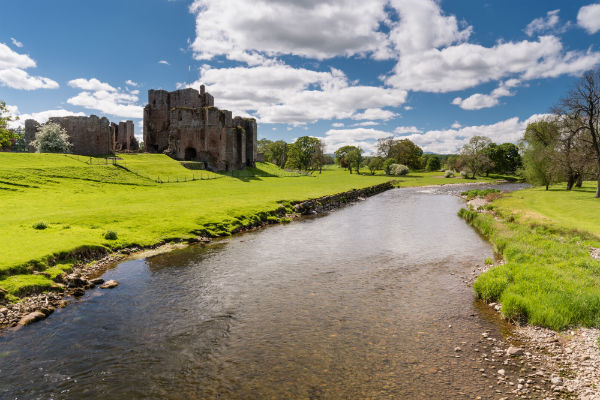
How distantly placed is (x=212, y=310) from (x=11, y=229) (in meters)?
14.5

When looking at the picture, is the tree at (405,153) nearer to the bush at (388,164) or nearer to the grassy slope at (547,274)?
the bush at (388,164)

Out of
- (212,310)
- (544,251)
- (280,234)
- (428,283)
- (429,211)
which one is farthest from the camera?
(429,211)

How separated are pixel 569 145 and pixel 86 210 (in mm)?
63878

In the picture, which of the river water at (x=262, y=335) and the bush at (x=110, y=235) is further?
the bush at (x=110, y=235)

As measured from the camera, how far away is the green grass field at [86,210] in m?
15.8

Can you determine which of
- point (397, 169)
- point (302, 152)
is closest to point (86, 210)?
point (302, 152)

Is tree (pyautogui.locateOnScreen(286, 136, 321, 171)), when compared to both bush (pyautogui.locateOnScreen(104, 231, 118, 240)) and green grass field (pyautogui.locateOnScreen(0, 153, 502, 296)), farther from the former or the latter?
bush (pyautogui.locateOnScreen(104, 231, 118, 240))

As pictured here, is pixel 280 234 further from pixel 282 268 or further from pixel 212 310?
pixel 212 310

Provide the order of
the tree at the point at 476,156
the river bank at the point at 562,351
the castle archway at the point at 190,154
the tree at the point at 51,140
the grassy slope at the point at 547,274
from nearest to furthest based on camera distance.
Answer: the river bank at the point at 562,351 → the grassy slope at the point at 547,274 → the tree at the point at 51,140 → the castle archway at the point at 190,154 → the tree at the point at 476,156

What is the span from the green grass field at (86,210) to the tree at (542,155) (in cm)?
3910

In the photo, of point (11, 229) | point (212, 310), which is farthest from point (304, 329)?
point (11, 229)

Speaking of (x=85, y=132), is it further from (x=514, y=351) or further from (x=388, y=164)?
(x=388, y=164)

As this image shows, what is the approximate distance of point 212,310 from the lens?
1286 cm

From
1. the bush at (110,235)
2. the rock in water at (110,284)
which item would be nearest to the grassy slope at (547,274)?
the rock in water at (110,284)
